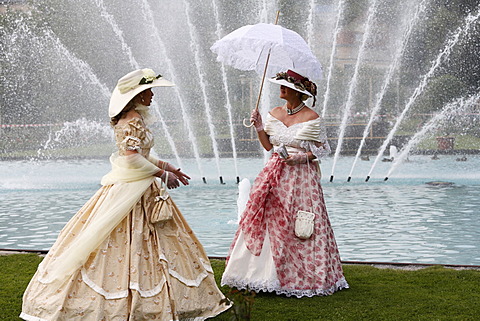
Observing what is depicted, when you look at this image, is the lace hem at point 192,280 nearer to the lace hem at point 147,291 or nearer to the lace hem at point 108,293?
the lace hem at point 147,291

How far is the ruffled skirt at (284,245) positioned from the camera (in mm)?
5543

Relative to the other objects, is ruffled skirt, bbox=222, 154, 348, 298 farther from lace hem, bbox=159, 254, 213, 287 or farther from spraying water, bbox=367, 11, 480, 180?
spraying water, bbox=367, 11, 480, 180

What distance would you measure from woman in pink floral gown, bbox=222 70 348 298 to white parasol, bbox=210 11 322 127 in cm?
19

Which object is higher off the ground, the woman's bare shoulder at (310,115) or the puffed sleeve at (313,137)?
the woman's bare shoulder at (310,115)

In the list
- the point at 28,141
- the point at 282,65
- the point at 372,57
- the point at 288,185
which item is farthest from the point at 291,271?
the point at 372,57

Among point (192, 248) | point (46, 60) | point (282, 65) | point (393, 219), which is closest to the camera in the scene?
point (192, 248)

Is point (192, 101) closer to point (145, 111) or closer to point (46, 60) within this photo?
point (46, 60)

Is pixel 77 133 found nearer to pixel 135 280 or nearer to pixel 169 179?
pixel 169 179

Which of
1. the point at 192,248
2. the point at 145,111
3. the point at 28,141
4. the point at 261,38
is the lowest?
the point at 28,141

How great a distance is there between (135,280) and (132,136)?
960 millimetres

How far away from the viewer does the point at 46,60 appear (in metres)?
32.2

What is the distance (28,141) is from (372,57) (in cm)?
1771

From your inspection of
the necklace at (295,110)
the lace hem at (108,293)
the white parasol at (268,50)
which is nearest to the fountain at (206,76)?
the white parasol at (268,50)

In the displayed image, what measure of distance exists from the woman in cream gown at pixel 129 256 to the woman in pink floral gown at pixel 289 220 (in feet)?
2.57
